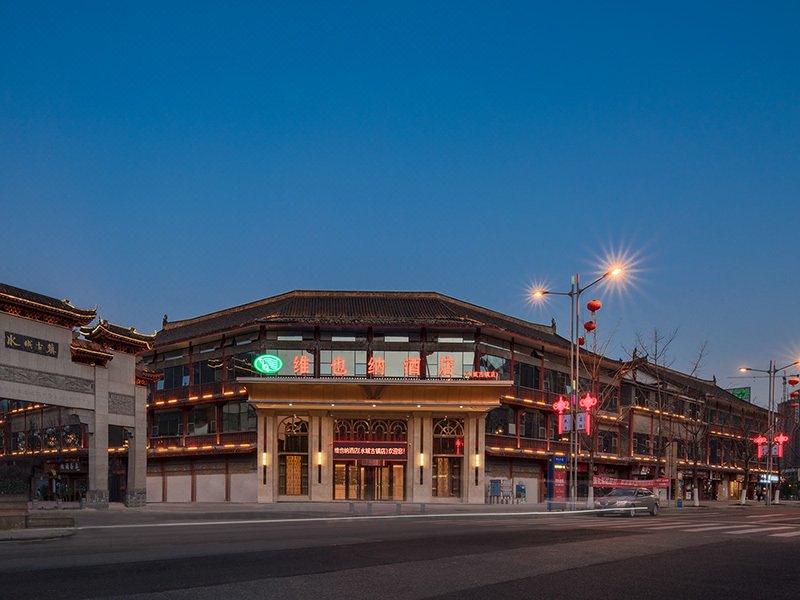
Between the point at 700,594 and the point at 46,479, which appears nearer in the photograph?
the point at 700,594

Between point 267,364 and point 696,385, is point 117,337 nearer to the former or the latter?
point 267,364

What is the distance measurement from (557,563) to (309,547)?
5327 millimetres

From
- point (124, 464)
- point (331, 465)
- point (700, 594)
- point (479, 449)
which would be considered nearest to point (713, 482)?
point (479, 449)

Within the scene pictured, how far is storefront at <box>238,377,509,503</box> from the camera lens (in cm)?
4734

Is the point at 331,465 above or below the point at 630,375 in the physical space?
below

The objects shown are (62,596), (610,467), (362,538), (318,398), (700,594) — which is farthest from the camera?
(610,467)

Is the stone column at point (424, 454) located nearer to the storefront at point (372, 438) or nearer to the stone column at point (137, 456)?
the storefront at point (372, 438)

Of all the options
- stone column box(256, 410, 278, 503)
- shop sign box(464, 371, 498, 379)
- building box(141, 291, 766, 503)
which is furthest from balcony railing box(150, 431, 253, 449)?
shop sign box(464, 371, 498, 379)

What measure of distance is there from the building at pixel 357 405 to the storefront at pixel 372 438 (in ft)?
0.22

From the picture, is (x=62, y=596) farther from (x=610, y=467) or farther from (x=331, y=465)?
(x=610, y=467)

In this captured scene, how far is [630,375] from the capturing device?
6588cm

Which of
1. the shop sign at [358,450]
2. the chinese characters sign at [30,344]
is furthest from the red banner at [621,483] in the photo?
the chinese characters sign at [30,344]

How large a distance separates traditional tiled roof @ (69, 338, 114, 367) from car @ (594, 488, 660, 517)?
23.7 m

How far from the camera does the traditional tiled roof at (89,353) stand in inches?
1412
